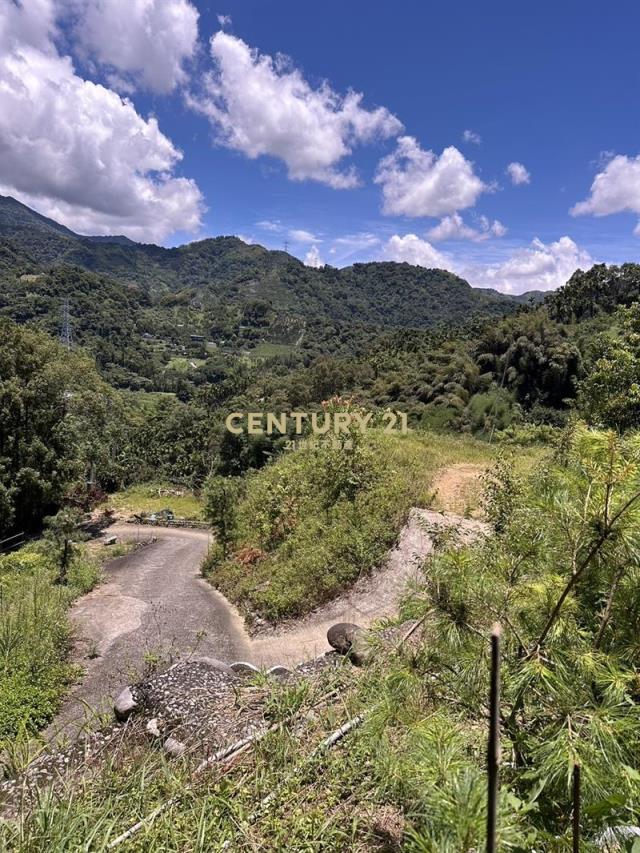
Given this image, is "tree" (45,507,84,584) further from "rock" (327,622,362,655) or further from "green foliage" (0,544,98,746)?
"rock" (327,622,362,655)

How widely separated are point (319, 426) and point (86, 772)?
13.2 meters

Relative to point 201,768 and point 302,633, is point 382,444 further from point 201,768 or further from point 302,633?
point 201,768

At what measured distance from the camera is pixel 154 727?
3.69 metres

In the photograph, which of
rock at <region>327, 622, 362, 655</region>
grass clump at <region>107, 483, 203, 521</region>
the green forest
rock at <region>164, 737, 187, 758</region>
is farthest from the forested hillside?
rock at <region>164, 737, 187, 758</region>

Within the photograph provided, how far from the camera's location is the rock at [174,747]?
2.86 metres

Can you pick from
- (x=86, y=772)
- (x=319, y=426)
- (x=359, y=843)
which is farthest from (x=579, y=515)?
(x=319, y=426)

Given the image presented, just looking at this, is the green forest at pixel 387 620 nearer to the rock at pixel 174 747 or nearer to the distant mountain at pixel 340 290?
the rock at pixel 174 747

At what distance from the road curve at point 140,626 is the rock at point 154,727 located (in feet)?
5.37

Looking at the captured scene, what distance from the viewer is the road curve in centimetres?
643

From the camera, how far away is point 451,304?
14725 cm

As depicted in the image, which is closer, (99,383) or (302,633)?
(302,633)

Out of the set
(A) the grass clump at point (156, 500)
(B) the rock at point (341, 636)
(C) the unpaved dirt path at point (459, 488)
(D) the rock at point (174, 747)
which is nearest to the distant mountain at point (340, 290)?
(A) the grass clump at point (156, 500)

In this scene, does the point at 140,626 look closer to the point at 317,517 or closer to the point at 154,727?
the point at 317,517

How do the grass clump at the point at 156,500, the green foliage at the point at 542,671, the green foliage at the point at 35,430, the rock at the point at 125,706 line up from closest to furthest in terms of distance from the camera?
1. the green foliage at the point at 542,671
2. the rock at the point at 125,706
3. the green foliage at the point at 35,430
4. the grass clump at the point at 156,500
